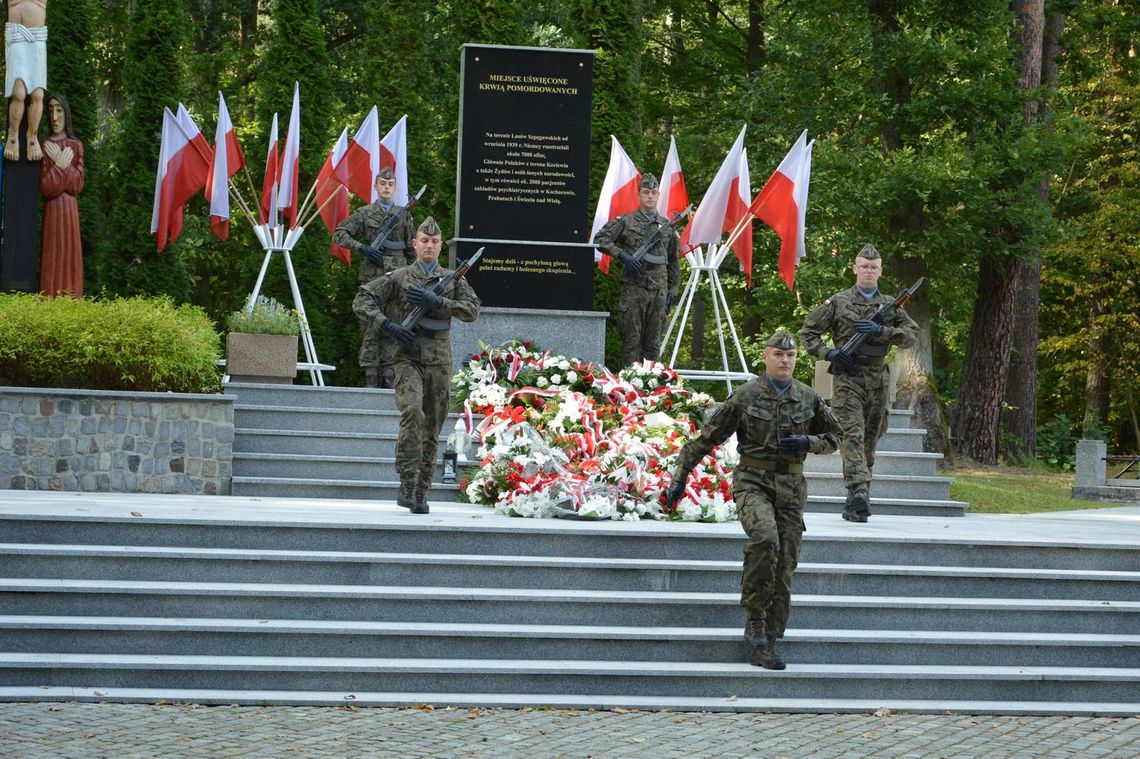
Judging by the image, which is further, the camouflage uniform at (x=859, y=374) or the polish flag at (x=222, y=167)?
the polish flag at (x=222, y=167)

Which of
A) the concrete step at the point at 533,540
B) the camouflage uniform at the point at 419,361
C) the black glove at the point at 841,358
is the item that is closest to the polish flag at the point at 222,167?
the camouflage uniform at the point at 419,361

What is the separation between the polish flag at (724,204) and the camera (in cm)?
1678

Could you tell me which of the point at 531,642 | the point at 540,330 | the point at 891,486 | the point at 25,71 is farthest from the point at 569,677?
the point at 25,71

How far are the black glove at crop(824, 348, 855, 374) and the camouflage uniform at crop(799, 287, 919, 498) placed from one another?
1.9 inches

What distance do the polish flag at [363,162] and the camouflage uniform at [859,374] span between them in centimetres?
670

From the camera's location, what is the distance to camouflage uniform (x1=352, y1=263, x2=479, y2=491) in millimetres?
11211

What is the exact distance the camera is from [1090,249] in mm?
31125

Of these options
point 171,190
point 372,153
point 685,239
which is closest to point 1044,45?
point 685,239

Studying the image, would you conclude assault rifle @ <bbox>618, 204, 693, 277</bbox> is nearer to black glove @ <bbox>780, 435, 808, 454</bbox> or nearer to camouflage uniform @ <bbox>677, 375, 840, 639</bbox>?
camouflage uniform @ <bbox>677, 375, 840, 639</bbox>

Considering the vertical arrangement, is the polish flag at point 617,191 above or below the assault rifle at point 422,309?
above

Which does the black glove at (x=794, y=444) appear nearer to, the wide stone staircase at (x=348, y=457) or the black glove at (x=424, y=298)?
the black glove at (x=424, y=298)

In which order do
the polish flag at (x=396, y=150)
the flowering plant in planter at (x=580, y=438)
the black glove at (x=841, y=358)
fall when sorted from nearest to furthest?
the flowering plant in planter at (x=580, y=438)
the black glove at (x=841, y=358)
the polish flag at (x=396, y=150)

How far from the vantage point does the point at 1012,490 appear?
19.3 meters

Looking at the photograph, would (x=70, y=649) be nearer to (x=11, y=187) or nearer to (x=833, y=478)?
(x=833, y=478)
